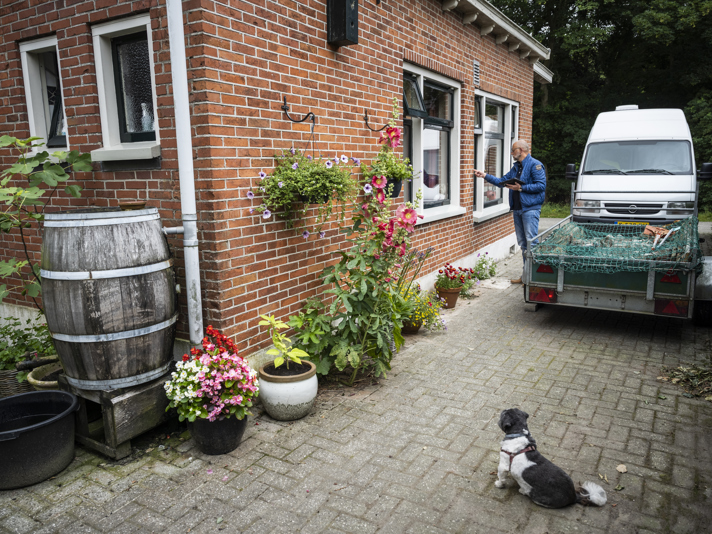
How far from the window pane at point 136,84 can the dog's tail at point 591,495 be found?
3.81m

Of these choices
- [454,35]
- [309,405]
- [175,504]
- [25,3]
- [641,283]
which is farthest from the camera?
[454,35]

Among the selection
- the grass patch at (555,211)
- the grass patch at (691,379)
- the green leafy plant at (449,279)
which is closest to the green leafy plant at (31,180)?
the green leafy plant at (449,279)

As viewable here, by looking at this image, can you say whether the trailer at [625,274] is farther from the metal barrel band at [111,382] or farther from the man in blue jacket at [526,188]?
the metal barrel band at [111,382]

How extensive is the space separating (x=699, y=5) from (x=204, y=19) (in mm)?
19589

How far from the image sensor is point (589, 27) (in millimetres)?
19391

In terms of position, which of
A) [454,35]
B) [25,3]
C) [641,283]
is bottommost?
[641,283]

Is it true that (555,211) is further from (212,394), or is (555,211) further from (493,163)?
(212,394)

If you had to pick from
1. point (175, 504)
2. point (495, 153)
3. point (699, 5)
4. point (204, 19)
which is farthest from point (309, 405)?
point (699, 5)

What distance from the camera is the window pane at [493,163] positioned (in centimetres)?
991

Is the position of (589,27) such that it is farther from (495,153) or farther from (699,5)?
(495,153)

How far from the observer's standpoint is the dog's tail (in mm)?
2760

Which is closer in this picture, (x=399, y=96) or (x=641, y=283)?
(x=641, y=283)

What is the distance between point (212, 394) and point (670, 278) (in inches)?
176

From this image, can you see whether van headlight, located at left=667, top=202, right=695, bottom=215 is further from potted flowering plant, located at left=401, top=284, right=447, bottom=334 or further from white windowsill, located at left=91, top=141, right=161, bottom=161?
white windowsill, located at left=91, top=141, right=161, bottom=161
